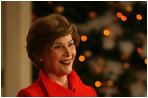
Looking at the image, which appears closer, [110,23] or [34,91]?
[34,91]

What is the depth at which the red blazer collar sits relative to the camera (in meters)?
0.59

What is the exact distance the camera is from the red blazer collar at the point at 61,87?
1.93 ft

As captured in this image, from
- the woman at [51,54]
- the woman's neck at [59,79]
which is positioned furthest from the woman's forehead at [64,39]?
the woman's neck at [59,79]

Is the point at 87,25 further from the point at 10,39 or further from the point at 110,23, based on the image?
the point at 10,39

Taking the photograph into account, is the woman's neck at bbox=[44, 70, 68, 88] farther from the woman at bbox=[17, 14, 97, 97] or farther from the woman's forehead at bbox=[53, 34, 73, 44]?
the woman's forehead at bbox=[53, 34, 73, 44]

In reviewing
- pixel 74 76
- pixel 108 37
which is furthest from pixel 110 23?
pixel 74 76

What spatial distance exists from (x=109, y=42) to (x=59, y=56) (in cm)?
28

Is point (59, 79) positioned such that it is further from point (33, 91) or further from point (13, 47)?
point (13, 47)

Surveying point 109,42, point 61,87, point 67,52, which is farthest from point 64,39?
point 109,42

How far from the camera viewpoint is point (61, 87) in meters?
0.60

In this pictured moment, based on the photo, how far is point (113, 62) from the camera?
77cm

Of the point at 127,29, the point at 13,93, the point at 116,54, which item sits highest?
the point at 127,29

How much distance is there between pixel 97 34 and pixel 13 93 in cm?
37

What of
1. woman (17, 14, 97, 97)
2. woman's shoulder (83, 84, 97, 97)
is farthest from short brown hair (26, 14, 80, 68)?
woman's shoulder (83, 84, 97, 97)
